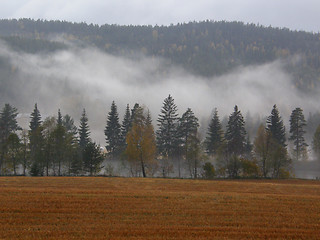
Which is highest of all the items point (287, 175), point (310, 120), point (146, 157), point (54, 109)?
point (54, 109)

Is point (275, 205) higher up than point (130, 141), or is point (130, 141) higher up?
point (130, 141)

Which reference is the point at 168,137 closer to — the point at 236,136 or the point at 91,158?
the point at 236,136

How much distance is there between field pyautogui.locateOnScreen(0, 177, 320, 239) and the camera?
13.5m

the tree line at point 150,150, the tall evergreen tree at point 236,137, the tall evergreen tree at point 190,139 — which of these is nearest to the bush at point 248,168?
the tree line at point 150,150

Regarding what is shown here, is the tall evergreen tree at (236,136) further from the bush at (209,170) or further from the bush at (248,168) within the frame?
the bush at (209,170)

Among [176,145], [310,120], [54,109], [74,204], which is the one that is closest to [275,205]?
[74,204]

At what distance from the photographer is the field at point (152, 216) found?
13531 mm

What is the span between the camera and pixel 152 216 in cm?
1617

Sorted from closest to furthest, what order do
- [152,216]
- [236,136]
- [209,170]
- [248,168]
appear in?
[152,216] < [209,170] < [248,168] < [236,136]

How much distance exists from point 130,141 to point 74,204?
100 ft

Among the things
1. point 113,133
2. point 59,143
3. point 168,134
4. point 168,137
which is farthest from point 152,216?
point 113,133

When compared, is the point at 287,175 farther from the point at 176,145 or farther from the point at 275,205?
the point at 275,205

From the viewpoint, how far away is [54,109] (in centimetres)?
18450

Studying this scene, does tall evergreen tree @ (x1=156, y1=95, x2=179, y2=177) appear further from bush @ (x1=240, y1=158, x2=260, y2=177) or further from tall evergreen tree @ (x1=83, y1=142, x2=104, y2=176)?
bush @ (x1=240, y1=158, x2=260, y2=177)
